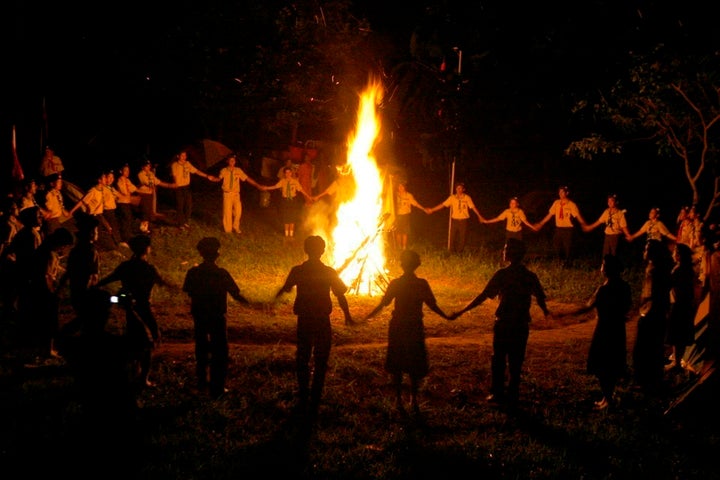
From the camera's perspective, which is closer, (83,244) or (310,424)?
(310,424)

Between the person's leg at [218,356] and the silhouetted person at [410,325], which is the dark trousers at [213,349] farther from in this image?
the silhouetted person at [410,325]

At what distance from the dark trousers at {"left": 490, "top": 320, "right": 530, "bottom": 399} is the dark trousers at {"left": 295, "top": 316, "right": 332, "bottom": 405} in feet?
6.24

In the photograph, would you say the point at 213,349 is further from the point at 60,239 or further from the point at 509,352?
the point at 509,352

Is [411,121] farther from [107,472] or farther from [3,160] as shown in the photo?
[107,472]

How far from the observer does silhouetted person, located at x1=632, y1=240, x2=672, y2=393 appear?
8.13m

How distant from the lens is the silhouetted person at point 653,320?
8.13 m

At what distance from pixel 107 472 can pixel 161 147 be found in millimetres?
22544

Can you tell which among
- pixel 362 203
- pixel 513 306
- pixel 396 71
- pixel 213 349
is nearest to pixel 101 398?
pixel 213 349

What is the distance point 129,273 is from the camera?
7602mm

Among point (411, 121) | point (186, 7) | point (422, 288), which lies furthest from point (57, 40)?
point (422, 288)

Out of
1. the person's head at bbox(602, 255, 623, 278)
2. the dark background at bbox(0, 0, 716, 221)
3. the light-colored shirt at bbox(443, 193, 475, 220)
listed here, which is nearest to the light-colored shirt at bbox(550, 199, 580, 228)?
the light-colored shirt at bbox(443, 193, 475, 220)

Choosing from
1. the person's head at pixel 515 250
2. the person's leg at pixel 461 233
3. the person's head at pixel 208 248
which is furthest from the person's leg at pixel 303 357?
the person's leg at pixel 461 233

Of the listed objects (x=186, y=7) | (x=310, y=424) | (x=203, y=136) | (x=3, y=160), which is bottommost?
→ (x=310, y=424)

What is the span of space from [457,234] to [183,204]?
7.81m
